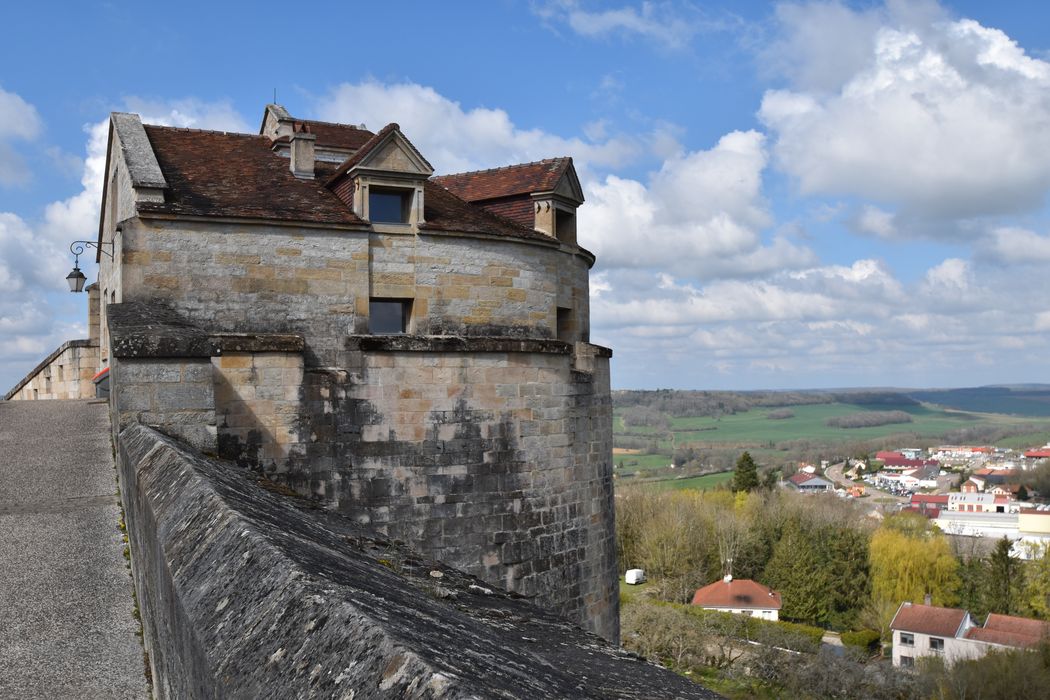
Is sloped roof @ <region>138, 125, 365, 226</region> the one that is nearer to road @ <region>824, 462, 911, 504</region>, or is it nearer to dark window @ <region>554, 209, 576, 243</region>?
dark window @ <region>554, 209, 576, 243</region>

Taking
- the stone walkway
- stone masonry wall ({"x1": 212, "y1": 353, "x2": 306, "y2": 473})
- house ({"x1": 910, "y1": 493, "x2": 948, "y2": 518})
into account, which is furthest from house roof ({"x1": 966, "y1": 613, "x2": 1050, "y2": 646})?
the stone walkway

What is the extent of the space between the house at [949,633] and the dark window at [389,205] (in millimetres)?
41091

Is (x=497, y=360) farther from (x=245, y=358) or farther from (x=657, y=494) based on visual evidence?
(x=657, y=494)

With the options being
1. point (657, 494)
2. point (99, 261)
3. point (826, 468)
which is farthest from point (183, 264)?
point (826, 468)

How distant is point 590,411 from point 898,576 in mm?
48195

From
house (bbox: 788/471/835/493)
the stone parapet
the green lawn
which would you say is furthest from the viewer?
house (bbox: 788/471/835/493)

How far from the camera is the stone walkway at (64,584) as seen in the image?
12.7 feet

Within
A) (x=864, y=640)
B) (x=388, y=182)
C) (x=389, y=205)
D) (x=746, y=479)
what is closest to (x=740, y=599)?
(x=864, y=640)

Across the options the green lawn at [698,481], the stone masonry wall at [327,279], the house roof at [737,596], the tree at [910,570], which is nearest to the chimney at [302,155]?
the stone masonry wall at [327,279]

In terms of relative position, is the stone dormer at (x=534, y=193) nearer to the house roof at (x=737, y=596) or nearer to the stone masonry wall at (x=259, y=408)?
the stone masonry wall at (x=259, y=408)

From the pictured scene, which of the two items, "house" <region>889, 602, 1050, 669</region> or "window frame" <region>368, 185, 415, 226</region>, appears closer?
"window frame" <region>368, 185, 415, 226</region>

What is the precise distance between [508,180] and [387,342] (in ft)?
12.7

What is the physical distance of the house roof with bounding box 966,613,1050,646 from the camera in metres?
43.0

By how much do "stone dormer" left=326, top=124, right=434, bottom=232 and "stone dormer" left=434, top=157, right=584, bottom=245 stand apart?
1.84 m
